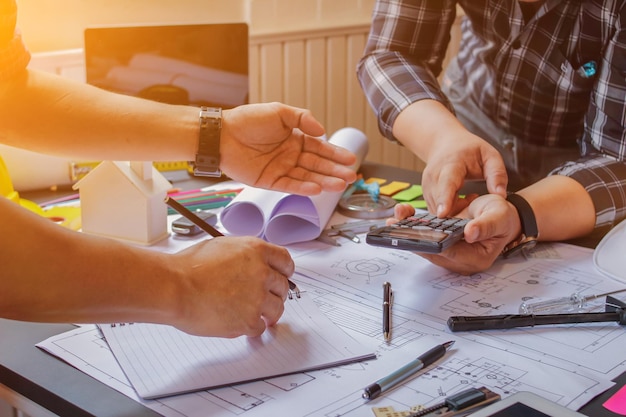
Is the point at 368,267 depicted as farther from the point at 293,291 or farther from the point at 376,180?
the point at 376,180

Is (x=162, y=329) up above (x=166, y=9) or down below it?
below

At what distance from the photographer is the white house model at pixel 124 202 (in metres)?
1.22

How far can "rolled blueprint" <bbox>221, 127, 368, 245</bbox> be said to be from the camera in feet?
4.04

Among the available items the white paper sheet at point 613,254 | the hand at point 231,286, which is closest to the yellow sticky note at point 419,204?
the white paper sheet at point 613,254

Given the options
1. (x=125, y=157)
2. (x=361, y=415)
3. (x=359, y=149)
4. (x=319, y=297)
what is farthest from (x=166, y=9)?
(x=361, y=415)

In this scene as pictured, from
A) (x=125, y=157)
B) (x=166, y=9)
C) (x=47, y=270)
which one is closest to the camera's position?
(x=47, y=270)

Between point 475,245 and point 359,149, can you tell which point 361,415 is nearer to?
point 475,245

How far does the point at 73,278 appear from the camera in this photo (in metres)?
0.74

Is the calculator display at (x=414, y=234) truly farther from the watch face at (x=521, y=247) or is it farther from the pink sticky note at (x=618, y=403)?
the pink sticky note at (x=618, y=403)

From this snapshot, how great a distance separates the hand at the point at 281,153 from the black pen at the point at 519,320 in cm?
34

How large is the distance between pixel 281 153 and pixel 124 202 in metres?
0.27

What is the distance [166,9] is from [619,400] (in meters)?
1.59

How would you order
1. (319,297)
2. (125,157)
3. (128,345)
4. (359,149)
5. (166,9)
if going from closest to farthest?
(128,345)
(319,297)
(125,157)
(359,149)
(166,9)

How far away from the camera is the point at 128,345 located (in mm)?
883
